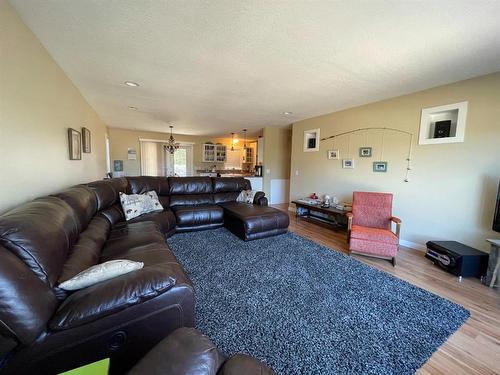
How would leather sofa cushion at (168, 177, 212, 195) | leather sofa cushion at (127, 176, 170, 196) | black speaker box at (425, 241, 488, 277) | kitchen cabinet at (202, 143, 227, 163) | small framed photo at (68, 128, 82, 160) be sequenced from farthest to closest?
1. kitchen cabinet at (202, 143, 227, 163)
2. leather sofa cushion at (168, 177, 212, 195)
3. leather sofa cushion at (127, 176, 170, 196)
4. small framed photo at (68, 128, 82, 160)
5. black speaker box at (425, 241, 488, 277)

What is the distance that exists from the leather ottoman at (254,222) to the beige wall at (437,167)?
1689 mm

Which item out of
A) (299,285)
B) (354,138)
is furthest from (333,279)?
(354,138)

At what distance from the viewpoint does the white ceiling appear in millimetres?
1481

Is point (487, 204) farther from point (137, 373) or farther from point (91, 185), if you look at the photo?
point (91, 185)

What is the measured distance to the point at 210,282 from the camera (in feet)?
6.97

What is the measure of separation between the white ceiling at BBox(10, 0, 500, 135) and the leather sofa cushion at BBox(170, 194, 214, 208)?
1837 millimetres

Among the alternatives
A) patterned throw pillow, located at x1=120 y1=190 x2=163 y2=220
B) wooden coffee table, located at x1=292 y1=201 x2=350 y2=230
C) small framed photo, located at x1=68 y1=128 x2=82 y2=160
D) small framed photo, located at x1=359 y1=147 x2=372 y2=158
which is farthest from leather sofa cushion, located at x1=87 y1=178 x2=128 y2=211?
small framed photo, located at x1=359 y1=147 x2=372 y2=158

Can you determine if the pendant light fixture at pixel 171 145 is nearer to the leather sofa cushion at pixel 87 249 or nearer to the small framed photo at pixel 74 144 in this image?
the small framed photo at pixel 74 144

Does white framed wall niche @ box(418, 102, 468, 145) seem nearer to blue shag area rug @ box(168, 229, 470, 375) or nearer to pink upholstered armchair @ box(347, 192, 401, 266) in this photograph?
pink upholstered armchair @ box(347, 192, 401, 266)

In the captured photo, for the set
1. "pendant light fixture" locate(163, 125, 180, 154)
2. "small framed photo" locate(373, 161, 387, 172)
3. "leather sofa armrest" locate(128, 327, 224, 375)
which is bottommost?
"leather sofa armrest" locate(128, 327, 224, 375)

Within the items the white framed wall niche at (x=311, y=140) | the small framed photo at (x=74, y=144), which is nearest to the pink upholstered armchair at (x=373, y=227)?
the white framed wall niche at (x=311, y=140)

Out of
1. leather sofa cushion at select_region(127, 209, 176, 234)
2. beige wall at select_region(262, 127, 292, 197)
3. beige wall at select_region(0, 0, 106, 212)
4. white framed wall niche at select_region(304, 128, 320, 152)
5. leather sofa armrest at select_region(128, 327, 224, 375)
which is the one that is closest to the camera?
leather sofa armrest at select_region(128, 327, 224, 375)

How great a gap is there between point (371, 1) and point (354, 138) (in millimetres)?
2875

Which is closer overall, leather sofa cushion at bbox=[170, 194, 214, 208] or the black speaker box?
the black speaker box
